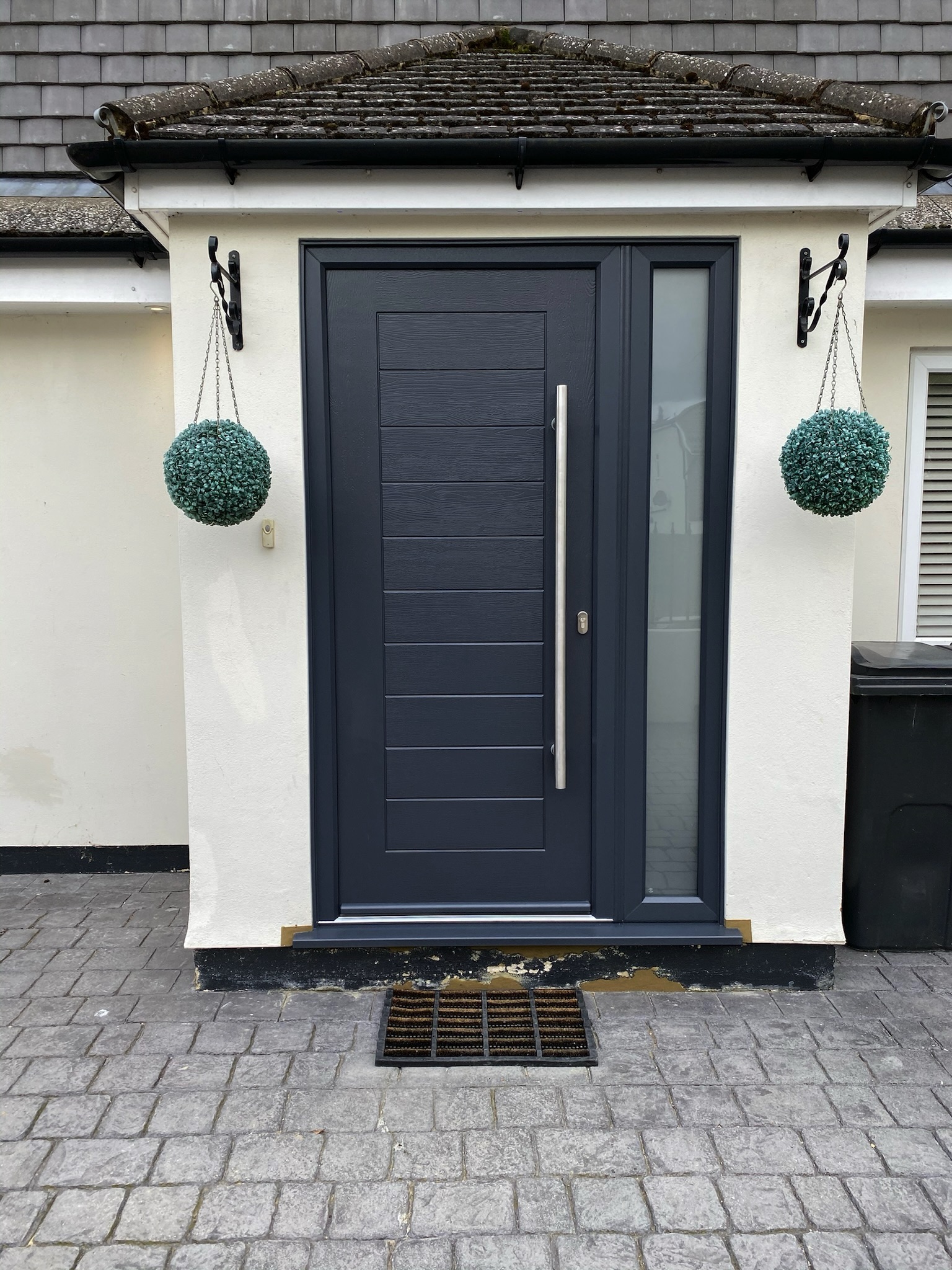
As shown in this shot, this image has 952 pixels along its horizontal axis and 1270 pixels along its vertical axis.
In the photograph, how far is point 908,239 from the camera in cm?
389

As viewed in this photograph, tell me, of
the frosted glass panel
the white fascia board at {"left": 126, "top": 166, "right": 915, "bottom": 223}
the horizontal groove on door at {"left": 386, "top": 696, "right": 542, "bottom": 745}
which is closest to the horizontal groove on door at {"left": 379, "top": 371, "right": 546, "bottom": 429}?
the frosted glass panel

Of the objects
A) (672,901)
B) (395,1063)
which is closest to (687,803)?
(672,901)

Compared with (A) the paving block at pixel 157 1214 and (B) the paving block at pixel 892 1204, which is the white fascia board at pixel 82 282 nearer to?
(A) the paving block at pixel 157 1214

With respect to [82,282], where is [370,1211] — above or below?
below

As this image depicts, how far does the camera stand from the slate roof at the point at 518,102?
321 cm

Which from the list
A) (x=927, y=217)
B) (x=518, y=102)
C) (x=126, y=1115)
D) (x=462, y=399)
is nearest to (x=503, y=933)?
(x=126, y=1115)

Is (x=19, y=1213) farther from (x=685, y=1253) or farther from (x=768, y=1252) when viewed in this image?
(x=768, y=1252)

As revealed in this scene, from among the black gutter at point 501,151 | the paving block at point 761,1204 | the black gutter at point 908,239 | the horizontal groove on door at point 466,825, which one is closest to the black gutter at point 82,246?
the black gutter at point 501,151

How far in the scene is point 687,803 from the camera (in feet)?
12.2

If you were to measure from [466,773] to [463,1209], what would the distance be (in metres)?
1.55

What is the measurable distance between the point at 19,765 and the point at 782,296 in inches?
168

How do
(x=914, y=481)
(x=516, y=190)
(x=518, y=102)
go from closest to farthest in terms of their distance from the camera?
(x=516, y=190) → (x=518, y=102) → (x=914, y=481)

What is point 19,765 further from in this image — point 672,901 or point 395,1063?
point 672,901

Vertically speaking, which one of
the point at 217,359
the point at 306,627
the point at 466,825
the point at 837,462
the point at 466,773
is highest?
the point at 217,359
